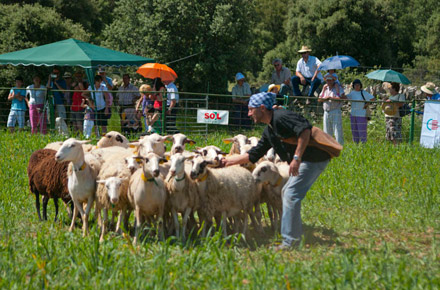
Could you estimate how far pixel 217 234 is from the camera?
6.04 m

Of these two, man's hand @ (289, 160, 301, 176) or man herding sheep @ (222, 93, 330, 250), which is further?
man herding sheep @ (222, 93, 330, 250)

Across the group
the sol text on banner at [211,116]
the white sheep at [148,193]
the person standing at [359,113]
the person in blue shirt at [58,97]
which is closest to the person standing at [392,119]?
the person standing at [359,113]

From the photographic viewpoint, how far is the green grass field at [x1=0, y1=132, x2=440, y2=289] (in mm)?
4938

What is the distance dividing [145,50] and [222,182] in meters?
14.4

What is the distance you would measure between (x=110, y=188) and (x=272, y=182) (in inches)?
80.5

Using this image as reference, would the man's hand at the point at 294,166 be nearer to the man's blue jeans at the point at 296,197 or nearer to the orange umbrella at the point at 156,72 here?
the man's blue jeans at the point at 296,197

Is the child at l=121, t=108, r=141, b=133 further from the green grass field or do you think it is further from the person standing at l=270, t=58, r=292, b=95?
the green grass field

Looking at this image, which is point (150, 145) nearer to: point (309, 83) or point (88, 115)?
point (88, 115)

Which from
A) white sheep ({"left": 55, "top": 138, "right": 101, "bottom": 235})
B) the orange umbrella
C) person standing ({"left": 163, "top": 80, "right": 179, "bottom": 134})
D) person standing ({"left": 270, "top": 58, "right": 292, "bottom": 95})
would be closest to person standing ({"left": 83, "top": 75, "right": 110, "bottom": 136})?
the orange umbrella

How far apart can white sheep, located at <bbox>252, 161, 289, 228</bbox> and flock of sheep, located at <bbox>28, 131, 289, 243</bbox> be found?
0.01 m

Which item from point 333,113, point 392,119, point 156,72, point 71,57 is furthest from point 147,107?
point 392,119

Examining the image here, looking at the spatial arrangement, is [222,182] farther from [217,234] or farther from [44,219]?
[44,219]

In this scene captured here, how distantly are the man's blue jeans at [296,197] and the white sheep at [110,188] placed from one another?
1896 millimetres

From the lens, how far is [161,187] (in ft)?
21.2
